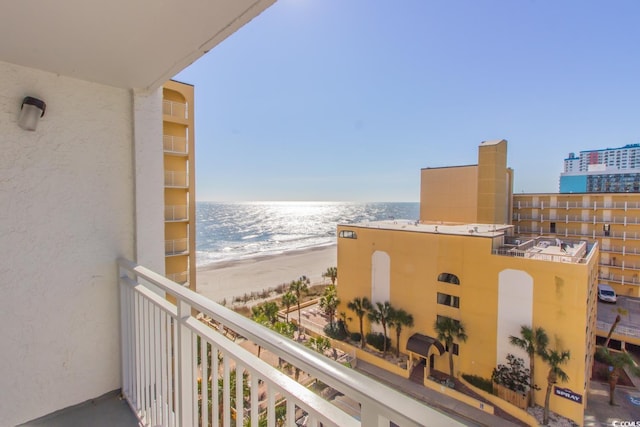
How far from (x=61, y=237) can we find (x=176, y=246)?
23.9 ft

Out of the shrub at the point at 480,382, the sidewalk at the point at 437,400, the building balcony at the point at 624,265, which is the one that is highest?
the building balcony at the point at 624,265

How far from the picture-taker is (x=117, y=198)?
5.34 feet

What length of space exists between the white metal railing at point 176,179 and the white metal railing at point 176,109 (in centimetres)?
167

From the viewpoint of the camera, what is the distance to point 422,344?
10000 millimetres

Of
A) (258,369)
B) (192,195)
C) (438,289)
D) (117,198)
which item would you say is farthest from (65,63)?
(438,289)

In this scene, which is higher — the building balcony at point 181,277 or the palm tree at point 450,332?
the building balcony at point 181,277

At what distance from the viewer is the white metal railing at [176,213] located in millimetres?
8156

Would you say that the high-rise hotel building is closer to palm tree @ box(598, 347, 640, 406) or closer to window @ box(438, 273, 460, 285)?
palm tree @ box(598, 347, 640, 406)

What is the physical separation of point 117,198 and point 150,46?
90 cm

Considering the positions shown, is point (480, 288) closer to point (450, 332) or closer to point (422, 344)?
point (450, 332)

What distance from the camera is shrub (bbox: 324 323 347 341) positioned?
1185 centimetres

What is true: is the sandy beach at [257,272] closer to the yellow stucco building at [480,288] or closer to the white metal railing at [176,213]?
the yellow stucco building at [480,288]

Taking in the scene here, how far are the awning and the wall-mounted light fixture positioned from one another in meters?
11.1

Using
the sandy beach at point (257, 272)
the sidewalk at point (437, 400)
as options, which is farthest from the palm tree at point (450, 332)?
the sandy beach at point (257, 272)
